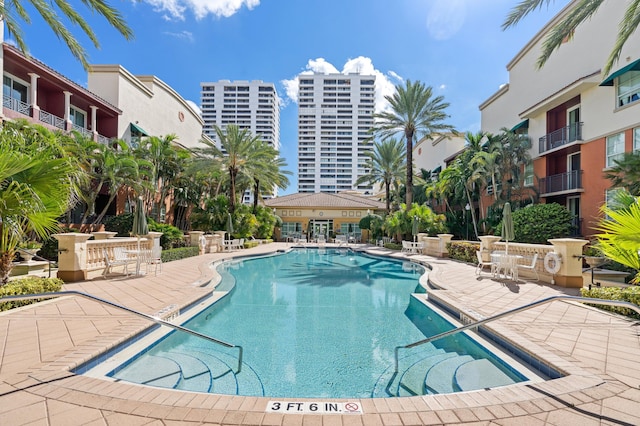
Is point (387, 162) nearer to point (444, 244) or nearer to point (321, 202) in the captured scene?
point (321, 202)

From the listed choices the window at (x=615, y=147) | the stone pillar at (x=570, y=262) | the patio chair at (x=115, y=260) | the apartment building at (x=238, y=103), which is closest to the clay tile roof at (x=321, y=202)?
the window at (x=615, y=147)

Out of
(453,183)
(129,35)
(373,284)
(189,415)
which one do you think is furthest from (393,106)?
(189,415)

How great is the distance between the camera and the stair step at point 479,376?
Answer: 3935mm

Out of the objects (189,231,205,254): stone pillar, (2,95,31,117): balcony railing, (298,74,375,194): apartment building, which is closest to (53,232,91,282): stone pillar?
(189,231,205,254): stone pillar

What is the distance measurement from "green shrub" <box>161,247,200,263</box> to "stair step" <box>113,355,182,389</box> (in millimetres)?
10508

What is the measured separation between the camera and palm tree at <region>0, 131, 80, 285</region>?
5.39 m

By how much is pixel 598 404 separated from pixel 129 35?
33.7 feet

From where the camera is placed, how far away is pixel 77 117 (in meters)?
19.8

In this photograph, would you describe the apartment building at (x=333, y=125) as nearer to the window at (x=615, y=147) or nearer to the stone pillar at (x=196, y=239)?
the stone pillar at (x=196, y=239)

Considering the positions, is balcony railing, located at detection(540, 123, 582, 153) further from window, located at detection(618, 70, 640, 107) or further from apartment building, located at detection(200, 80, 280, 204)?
apartment building, located at detection(200, 80, 280, 204)

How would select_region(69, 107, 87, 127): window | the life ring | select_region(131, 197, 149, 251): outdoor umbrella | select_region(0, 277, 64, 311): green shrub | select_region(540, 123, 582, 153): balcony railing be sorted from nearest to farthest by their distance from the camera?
select_region(0, 277, 64, 311): green shrub
the life ring
select_region(131, 197, 149, 251): outdoor umbrella
select_region(540, 123, 582, 153): balcony railing
select_region(69, 107, 87, 127): window

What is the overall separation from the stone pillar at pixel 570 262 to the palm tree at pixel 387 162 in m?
20.5

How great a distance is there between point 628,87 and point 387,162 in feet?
56.1

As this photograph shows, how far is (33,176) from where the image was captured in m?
5.64
